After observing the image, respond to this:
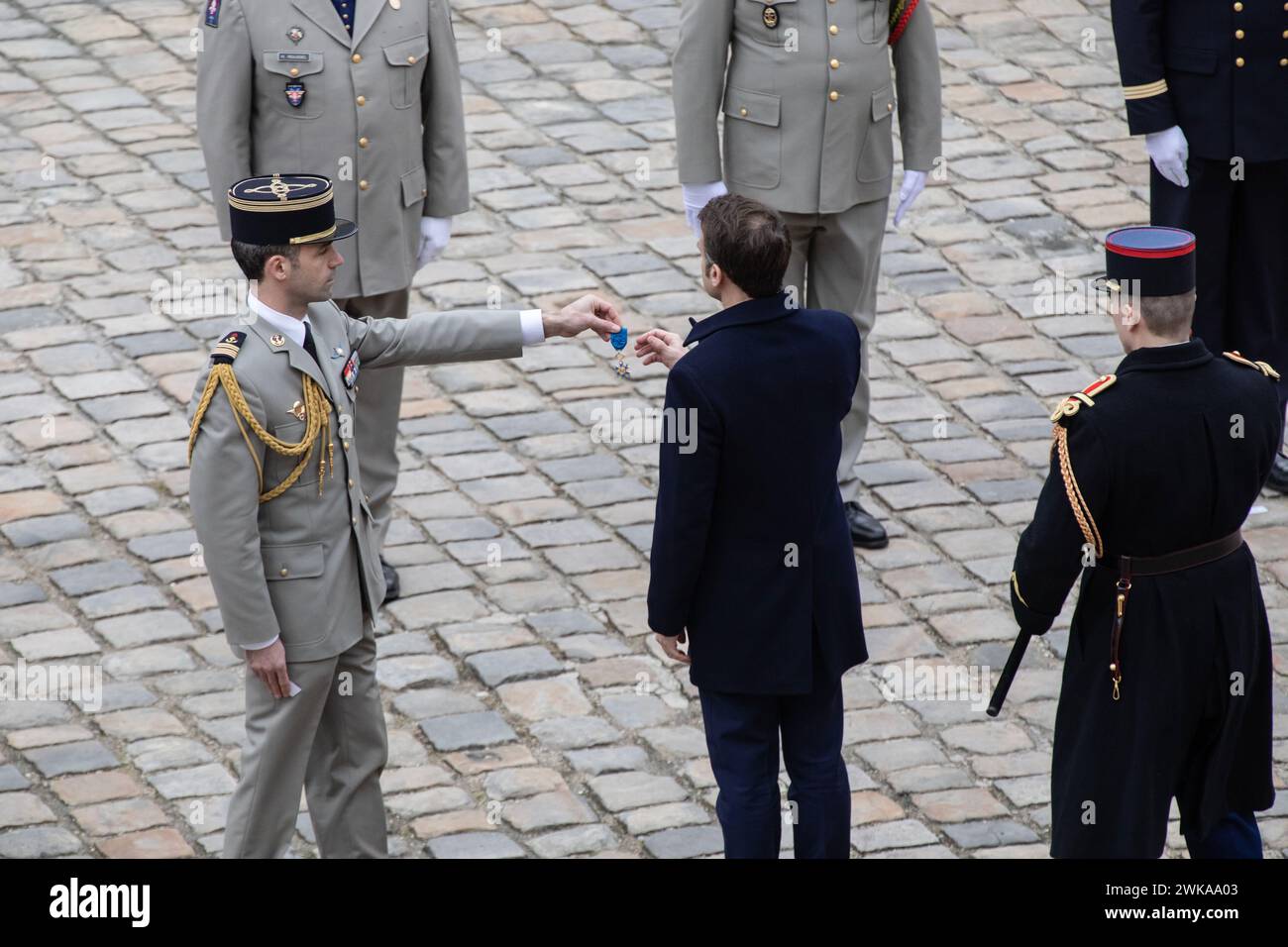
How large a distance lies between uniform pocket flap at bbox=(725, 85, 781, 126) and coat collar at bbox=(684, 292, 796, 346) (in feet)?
6.87

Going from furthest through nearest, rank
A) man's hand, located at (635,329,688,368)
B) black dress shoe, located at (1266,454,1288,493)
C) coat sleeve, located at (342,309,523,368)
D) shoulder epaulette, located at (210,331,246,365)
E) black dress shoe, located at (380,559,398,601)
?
black dress shoe, located at (1266,454,1288,493), black dress shoe, located at (380,559,398,601), coat sleeve, located at (342,309,523,368), man's hand, located at (635,329,688,368), shoulder epaulette, located at (210,331,246,365)

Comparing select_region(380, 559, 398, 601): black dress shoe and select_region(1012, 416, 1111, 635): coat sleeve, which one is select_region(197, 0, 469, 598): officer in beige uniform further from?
select_region(1012, 416, 1111, 635): coat sleeve

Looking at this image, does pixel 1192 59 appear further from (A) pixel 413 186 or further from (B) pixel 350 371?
(B) pixel 350 371

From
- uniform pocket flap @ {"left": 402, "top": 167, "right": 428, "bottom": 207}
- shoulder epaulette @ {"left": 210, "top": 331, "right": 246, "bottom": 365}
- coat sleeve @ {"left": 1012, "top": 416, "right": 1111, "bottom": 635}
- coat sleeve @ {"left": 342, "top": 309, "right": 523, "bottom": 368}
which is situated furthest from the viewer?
uniform pocket flap @ {"left": 402, "top": 167, "right": 428, "bottom": 207}

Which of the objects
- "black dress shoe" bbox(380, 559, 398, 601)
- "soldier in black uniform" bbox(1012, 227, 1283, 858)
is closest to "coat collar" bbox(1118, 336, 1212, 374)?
"soldier in black uniform" bbox(1012, 227, 1283, 858)

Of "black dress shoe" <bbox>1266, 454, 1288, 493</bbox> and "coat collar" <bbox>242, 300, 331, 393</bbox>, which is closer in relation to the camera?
"coat collar" <bbox>242, 300, 331, 393</bbox>

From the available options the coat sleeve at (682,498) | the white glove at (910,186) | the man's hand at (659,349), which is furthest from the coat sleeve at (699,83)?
the coat sleeve at (682,498)

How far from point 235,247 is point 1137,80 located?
349 cm

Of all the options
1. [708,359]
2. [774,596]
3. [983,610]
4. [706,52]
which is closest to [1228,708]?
[774,596]

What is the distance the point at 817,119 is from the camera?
647 cm

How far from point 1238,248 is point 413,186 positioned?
2.91 meters

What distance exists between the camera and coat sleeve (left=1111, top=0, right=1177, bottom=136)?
672 centimetres

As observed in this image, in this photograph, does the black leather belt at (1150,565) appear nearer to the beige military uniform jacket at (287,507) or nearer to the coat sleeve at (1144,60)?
the beige military uniform jacket at (287,507)

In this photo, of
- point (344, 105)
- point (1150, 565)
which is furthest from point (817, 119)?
point (1150, 565)
